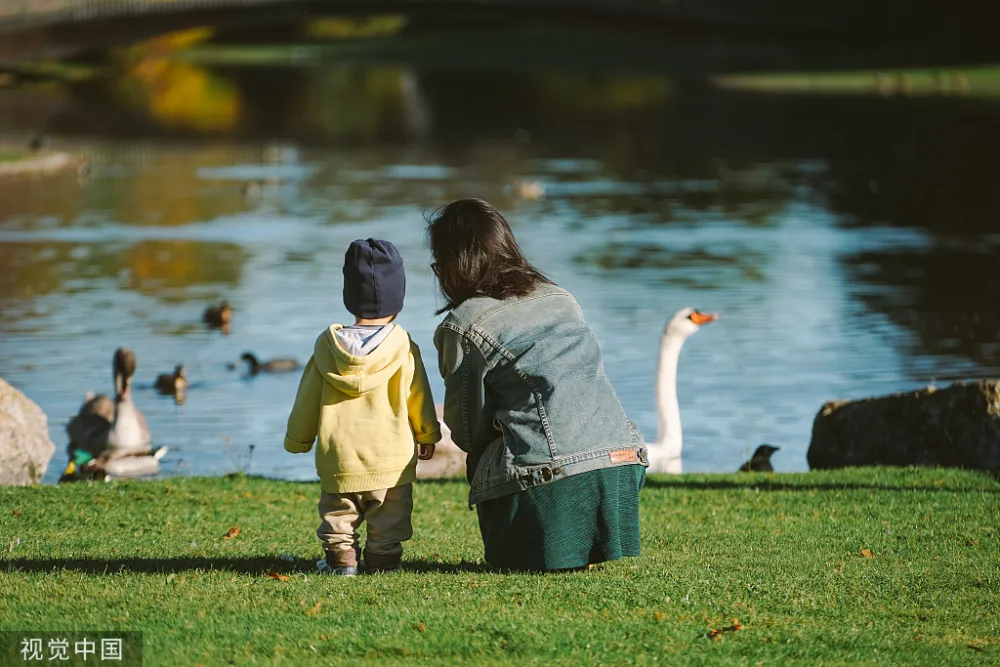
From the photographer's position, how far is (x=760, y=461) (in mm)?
10641

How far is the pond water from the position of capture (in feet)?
47.2

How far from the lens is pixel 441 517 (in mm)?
8172

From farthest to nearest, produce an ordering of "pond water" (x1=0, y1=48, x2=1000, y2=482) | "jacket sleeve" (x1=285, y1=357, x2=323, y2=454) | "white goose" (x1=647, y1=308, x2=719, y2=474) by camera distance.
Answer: "pond water" (x1=0, y1=48, x2=1000, y2=482)
"white goose" (x1=647, y1=308, x2=719, y2=474)
"jacket sleeve" (x1=285, y1=357, x2=323, y2=454)

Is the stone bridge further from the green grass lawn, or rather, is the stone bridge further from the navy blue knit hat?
the navy blue knit hat

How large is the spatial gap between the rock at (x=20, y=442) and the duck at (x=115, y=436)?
0.95 m

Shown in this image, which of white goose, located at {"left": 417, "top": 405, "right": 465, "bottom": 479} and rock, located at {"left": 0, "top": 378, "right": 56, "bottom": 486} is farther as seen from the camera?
white goose, located at {"left": 417, "top": 405, "right": 465, "bottom": 479}

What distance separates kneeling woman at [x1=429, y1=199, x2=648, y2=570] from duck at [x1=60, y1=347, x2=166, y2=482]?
5.94 m

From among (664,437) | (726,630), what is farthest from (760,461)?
(726,630)

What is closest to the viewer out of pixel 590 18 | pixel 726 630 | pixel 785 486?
pixel 726 630

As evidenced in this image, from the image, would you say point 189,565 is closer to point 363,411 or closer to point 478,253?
point 363,411

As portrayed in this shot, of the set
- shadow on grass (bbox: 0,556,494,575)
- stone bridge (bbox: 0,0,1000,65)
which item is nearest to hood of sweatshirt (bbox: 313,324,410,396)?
shadow on grass (bbox: 0,556,494,575)

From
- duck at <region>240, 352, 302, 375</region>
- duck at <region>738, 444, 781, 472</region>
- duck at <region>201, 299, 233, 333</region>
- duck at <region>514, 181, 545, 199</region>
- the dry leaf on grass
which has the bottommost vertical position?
duck at <region>738, 444, 781, 472</region>

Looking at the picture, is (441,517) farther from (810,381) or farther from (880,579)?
(810,381)

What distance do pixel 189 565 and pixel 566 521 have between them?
170 cm
